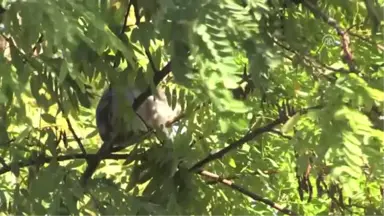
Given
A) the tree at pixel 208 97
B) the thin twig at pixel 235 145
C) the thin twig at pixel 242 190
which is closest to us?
the tree at pixel 208 97

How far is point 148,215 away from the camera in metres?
1.55

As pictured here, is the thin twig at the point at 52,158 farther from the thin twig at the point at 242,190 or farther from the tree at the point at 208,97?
the thin twig at the point at 242,190

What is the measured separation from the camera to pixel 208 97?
1066 millimetres

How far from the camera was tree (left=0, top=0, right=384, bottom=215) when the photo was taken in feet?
3.46

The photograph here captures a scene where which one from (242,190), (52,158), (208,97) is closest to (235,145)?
(242,190)

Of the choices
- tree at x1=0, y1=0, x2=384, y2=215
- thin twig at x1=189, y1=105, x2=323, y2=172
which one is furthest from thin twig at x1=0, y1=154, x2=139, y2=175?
thin twig at x1=189, y1=105, x2=323, y2=172

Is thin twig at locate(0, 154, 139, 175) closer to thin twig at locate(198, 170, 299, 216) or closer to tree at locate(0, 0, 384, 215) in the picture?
tree at locate(0, 0, 384, 215)

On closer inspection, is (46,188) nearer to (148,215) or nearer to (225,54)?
(148,215)

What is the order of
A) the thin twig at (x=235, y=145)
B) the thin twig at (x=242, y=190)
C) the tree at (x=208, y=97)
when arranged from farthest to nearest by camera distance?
the thin twig at (x=242, y=190) → the thin twig at (x=235, y=145) → the tree at (x=208, y=97)

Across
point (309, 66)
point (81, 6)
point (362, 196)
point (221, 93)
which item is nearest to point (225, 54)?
point (221, 93)

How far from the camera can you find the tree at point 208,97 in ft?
3.46

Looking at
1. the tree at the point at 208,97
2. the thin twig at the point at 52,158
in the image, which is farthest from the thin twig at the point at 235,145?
the thin twig at the point at 52,158

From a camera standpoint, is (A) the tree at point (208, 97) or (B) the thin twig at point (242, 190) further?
(B) the thin twig at point (242, 190)

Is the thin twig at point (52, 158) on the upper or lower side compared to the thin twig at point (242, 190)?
upper
